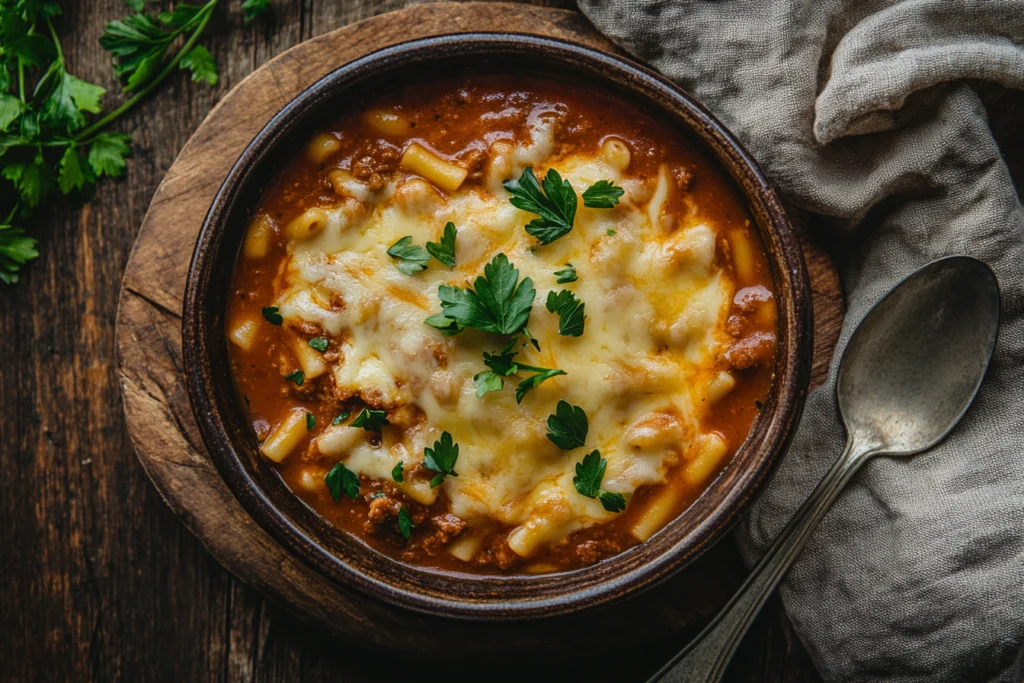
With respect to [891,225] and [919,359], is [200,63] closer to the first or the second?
[891,225]

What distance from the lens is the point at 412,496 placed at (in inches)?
111

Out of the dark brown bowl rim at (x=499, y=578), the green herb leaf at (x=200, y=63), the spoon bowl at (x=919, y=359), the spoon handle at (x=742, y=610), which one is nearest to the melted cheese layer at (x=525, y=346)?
the dark brown bowl rim at (x=499, y=578)

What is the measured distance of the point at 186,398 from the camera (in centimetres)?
322

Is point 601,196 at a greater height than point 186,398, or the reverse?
point 601,196

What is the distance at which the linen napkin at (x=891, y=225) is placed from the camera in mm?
2961

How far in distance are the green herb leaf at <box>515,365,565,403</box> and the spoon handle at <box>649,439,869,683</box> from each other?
1.08 m

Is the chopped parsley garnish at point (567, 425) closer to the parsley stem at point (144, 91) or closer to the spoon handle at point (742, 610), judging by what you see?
the spoon handle at point (742, 610)

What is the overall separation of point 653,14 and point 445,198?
A: 1127mm

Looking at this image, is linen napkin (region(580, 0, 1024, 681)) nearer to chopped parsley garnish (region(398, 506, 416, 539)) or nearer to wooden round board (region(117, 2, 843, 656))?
wooden round board (region(117, 2, 843, 656))

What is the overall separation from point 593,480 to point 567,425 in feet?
0.72

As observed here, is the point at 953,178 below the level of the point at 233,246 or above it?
below

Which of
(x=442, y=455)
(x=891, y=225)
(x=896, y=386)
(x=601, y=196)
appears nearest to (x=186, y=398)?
(x=442, y=455)

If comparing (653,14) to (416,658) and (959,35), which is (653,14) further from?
(416,658)

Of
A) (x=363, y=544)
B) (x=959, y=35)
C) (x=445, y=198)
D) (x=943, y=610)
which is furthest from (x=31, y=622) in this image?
(x=959, y=35)
